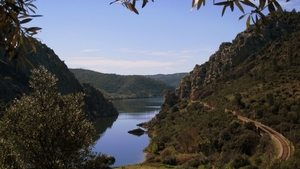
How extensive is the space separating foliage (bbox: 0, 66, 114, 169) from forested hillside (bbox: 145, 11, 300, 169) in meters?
11.1

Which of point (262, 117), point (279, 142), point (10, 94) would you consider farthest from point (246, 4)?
point (10, 94)

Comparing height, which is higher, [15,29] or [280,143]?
[15,29]

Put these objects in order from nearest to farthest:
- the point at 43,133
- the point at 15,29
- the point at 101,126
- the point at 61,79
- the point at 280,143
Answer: the point at 15,29
the point at 43,133
the point at 280,143
the point at 101,126
the point at 61,79

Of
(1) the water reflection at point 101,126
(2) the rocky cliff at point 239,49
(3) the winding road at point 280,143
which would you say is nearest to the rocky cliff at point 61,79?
(1) the water reflection at point 101,126

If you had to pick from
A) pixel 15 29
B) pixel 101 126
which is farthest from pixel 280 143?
pixel 101 126

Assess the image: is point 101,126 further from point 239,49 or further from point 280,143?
point 280,143

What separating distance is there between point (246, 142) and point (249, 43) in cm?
5172

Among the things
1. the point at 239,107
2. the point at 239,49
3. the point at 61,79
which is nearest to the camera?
the point at 239,107

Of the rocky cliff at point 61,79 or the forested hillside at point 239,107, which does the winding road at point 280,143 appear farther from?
the rocky cliff at point 61,79

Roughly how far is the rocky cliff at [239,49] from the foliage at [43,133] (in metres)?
70.9

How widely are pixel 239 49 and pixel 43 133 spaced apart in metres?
77.7

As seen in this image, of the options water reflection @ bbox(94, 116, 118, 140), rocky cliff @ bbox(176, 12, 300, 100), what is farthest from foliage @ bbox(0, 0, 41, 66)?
rocky cliff @ bbox(176, 12, 300, 100)

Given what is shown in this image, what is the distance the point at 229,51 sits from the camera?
3361 inches

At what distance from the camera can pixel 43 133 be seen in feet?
30.5
